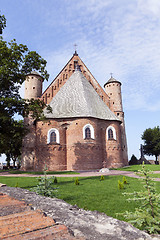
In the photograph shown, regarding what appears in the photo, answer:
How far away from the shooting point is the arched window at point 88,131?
25692 mm

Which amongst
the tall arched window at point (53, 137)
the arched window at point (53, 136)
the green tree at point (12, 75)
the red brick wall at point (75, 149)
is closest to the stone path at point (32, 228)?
the green tree at point (12, 75)

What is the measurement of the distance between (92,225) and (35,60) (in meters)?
15.4

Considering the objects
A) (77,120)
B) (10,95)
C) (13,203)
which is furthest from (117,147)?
(13,203)

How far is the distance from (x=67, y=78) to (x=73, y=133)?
45.2 feet

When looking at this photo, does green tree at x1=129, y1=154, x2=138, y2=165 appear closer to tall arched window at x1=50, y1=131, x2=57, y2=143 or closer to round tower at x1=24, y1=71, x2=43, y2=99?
tall arched window at x1=50, y1=131, x2=57, y2=143

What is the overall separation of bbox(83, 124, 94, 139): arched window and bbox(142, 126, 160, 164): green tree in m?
30.6

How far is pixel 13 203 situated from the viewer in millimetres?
3641

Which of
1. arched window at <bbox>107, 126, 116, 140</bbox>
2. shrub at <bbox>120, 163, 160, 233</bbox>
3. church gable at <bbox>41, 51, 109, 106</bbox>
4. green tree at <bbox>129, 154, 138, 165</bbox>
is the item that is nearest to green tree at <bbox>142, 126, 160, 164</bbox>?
green tree at <bbox>129, 154, 138, 165</bbox>

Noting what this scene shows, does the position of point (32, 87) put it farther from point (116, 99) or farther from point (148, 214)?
point (148, 214)

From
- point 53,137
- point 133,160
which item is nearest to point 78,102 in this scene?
point 53,137

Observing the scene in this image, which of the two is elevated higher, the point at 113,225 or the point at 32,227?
the point at 32,227

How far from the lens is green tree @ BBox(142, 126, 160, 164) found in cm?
4891

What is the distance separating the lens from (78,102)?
2881cm

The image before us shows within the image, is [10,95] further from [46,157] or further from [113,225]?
[113,225]
